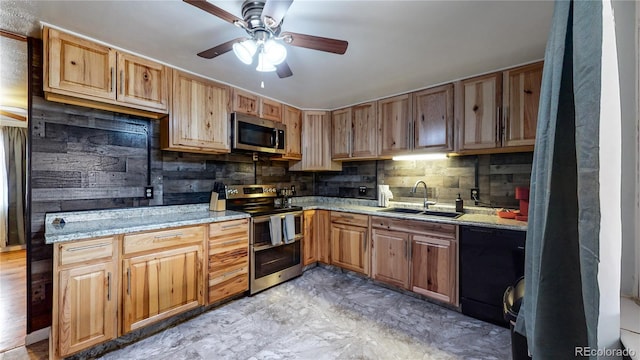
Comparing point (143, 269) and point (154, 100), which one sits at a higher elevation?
point (154, 100)

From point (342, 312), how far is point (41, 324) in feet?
8.16

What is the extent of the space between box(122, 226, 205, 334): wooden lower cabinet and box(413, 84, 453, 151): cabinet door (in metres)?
2.53

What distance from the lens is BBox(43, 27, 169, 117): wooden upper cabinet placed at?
179 centimetres

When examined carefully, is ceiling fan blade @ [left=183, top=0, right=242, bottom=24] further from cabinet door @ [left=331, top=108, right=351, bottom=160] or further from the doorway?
cabinet door @ [left=331, top=108, right=351, bottom=160]

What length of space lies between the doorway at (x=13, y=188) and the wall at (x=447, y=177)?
3.49m

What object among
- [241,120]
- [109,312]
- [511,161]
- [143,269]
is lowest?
[109,312]

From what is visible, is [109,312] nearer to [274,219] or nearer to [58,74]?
[274,219]

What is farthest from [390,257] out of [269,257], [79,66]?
[79,66]

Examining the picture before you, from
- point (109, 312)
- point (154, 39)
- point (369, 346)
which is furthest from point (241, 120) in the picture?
point (369, 346)

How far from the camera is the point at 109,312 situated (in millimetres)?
1833

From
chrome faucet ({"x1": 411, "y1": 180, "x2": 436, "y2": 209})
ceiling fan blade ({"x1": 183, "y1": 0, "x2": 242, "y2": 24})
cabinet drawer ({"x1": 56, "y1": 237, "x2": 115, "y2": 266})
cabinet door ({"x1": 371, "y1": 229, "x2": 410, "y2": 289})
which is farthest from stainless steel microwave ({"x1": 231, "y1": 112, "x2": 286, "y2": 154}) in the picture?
chrome faucet ({"x1": 411, "y1": 180, "x2": 436, "y2": 209})

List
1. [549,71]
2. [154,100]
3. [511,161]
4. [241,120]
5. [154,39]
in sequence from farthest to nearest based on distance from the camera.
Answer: [241,120]
[511,161]
[154,100]
[154,39]
[549,71]

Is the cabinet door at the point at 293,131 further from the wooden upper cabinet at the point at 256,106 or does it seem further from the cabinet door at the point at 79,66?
the cabinet door at the point at 79,66

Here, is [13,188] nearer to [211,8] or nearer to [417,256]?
[211,8]
